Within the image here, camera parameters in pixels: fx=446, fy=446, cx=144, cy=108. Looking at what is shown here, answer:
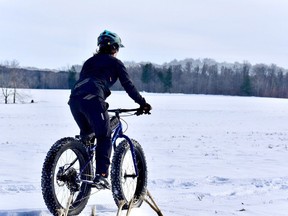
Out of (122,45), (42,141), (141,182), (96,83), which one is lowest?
(42,141)

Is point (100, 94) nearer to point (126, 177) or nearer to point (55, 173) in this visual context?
point (55, 173)

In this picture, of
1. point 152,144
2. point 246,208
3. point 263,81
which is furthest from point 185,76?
point 246,208

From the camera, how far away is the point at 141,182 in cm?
514

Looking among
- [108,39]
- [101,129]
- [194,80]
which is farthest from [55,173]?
[194,80]

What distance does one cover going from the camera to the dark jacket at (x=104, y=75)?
455cm

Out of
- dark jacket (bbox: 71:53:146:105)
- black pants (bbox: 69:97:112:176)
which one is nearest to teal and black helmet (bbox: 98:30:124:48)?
dark jacket (bbox: 71:53:146:105)

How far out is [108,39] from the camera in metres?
4.76

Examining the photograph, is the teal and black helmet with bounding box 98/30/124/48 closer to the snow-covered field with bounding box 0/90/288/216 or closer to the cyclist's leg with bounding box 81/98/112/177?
the cyclist's leg with bounding box 81/98/112/177

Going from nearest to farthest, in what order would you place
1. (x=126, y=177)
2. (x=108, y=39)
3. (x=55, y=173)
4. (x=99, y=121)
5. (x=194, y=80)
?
1. (x=55, y=173)
2. (x=99, y=121)
3. (x=108, y=39)
4. (x=126, y=177)
5. (x=194, y=80)

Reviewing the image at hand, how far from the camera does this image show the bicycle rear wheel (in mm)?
4676

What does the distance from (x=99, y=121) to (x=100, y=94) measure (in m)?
0.27

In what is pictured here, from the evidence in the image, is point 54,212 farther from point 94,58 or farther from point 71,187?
point 94,58

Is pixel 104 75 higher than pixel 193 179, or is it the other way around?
pixel 104 75

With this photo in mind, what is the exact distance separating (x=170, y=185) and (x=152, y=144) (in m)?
9.42
